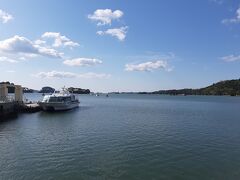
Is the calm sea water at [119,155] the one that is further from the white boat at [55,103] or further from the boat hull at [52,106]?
the white boat at [55,103]

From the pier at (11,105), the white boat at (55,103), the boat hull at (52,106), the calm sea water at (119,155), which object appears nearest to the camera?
the calm sea water at (119,155)

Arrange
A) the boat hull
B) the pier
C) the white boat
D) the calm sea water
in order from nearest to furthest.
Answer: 1. the calm sea water
2. the pier
3. the boat hull
4. the white boat

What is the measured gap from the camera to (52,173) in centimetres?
2189

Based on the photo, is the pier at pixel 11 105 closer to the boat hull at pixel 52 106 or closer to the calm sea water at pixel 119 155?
the boat hull at pixel 52 106

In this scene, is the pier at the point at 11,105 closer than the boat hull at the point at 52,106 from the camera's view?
Yes

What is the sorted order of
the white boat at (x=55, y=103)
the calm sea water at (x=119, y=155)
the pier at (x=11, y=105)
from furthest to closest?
the white boat at (x=55, y=103)
the pier at (x=11, y=105)
the calm sea water at (x=119, y=155)

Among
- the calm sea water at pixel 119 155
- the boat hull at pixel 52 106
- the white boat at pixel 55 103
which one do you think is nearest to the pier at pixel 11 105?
the boat hull at pixel 52 106

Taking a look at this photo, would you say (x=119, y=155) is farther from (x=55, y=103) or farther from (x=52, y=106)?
(x=55, y=103)

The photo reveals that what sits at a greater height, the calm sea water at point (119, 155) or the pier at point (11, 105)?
the pier at point (11, 105)

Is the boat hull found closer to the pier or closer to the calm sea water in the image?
the pier

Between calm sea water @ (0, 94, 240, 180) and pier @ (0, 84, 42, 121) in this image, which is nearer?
calm sea water @ (0, 94, 240, 180)

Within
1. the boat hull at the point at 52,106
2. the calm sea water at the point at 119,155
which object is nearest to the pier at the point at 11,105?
the boat hull at the point at 52,106

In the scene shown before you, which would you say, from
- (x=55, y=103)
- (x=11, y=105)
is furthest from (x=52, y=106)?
(x=11, y=105)

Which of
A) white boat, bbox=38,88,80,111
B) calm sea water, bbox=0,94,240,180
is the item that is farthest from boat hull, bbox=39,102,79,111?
calm sea water, bbox=0,94,240,180
